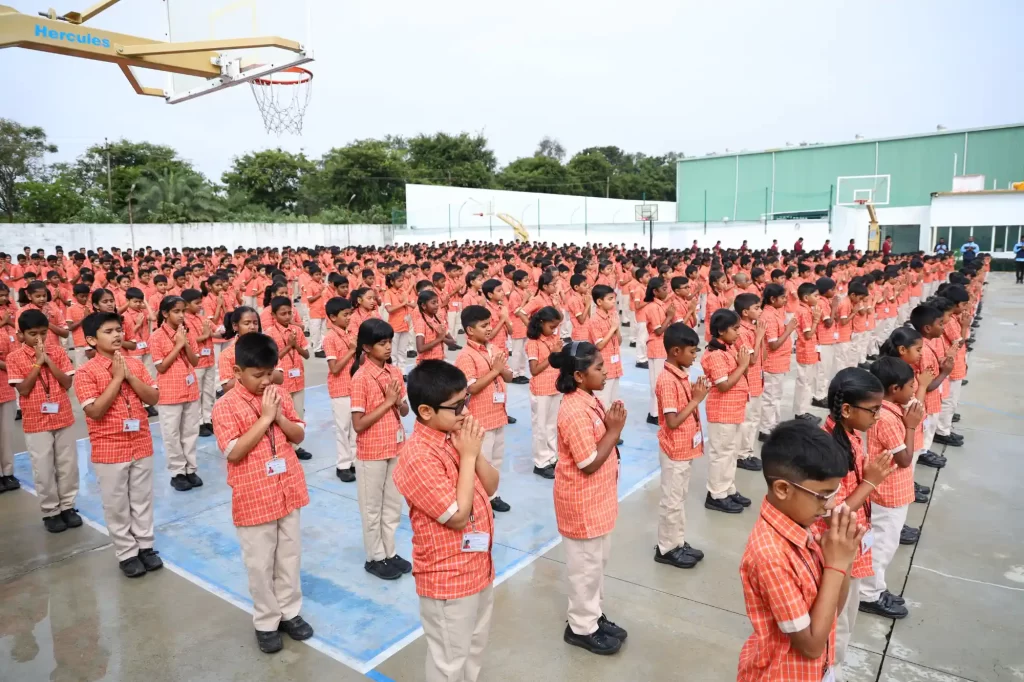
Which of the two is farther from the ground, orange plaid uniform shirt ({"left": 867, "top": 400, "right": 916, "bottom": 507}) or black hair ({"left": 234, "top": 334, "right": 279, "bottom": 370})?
black hair ({"left": 234, "top": 334, "right": 279, "bottom": 370})

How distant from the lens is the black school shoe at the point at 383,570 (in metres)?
4.31

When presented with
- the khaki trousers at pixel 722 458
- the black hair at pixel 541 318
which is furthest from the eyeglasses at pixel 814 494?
the black hair at pixel 541 318

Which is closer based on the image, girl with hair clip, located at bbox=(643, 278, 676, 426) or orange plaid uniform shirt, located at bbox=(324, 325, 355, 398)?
orange plaid uniform shirt, located at bbox=(324, 325, 355, 398)

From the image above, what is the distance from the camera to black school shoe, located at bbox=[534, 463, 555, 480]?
6.14m

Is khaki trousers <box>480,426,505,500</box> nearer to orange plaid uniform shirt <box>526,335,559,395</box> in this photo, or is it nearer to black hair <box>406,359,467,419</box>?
orange plaid uniform shirt <box>526,335,559,395</box>

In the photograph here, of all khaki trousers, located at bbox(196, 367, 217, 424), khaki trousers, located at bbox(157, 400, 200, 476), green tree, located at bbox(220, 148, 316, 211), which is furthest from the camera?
green tree, located at bbox(220, 148, 316, 211)

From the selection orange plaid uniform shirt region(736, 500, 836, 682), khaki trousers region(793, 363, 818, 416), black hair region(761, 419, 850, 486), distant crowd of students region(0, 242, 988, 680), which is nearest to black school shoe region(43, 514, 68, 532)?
distant crowd of students region(0, 242, 988, 680)

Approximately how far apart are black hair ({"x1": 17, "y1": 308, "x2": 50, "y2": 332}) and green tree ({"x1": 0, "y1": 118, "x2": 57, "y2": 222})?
114 feet

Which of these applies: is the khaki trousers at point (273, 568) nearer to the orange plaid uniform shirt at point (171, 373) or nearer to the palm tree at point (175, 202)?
the orange plaid uniform shirt at point (171, 373)

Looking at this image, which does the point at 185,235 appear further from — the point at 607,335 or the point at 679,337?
the point at 679,337

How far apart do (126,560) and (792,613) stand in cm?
432

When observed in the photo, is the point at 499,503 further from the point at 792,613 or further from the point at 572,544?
the point at 792,613

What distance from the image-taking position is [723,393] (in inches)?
199

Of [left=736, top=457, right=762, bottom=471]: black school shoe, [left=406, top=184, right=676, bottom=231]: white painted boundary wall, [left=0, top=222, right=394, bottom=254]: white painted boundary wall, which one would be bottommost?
[left=736, top=457, right=762, bottom=471]: black school shoe
